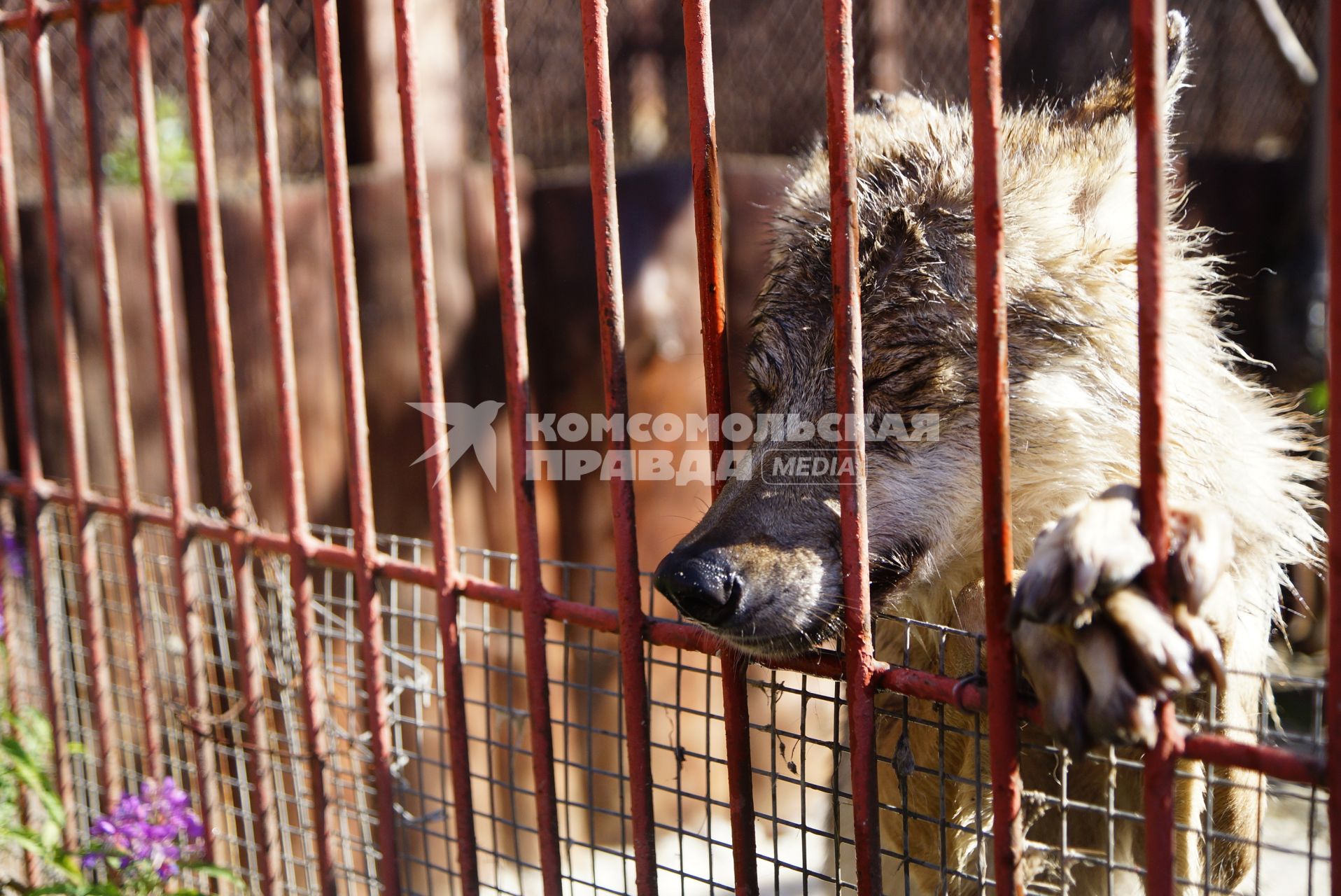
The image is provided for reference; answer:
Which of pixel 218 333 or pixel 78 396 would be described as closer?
→ pixel 218 333

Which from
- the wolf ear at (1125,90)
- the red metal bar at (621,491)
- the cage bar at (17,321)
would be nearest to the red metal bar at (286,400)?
the red metal bar at (621,491)

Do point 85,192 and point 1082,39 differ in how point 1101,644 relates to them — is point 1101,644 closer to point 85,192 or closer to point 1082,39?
point 85,192

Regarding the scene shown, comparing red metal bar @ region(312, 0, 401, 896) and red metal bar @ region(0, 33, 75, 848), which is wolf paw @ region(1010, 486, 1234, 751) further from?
red metal bar @ region(0, 33, 75, 848)

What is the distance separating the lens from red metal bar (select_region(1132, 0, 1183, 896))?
4.55ft

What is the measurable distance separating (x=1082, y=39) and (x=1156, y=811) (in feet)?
21.7

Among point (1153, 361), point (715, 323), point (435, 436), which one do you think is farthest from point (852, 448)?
point (435, 436)

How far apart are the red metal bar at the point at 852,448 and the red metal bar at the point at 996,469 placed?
0.22m

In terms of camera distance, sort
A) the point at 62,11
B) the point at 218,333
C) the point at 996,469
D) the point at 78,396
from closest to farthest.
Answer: the point at 996,469
the point at 218,333
the point at 62,11
the point at 78,396

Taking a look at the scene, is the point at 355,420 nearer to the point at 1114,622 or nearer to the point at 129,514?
the point at 129,514

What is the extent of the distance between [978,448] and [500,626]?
2.69 metres

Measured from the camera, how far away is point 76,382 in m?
3.30

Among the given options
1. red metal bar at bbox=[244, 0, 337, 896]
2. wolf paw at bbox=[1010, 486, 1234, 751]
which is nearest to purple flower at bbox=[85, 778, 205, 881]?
red metal bar at bbox=[244, 0, 337, 896]

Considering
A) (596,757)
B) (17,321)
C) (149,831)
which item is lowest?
(596,757)

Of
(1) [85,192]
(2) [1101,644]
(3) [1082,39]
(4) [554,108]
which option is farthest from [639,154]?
(2) [1101,644]
